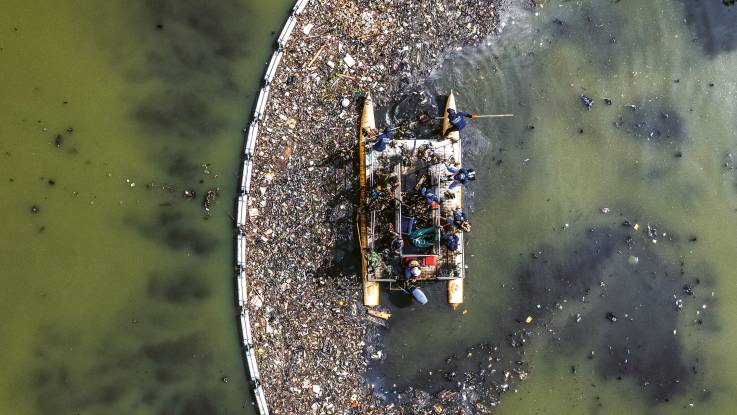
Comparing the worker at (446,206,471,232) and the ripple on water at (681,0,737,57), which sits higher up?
the ripple on water at (681,0,737,57)

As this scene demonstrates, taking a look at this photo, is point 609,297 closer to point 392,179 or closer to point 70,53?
point 392,179

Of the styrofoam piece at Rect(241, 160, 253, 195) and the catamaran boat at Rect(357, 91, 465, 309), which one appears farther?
the styrofoam piece at Rect(241, 160, 253, 195)

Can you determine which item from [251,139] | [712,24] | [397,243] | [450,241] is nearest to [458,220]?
[450,241]

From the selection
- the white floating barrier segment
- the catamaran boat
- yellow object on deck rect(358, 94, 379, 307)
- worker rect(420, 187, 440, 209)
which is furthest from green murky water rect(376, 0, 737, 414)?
the white floating barrier segment

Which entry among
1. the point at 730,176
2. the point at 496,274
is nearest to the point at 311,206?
the point at 496,274

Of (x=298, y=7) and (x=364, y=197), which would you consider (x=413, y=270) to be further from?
(x=298, y=7)

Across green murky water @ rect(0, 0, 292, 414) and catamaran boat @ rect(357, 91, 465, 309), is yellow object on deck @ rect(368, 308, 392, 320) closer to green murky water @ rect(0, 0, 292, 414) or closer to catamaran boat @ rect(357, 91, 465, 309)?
catamaran boat @ rect(357, 91, 465, 309)

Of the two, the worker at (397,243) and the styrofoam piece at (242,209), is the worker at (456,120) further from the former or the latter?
the styrofoam piece at (242,209)
